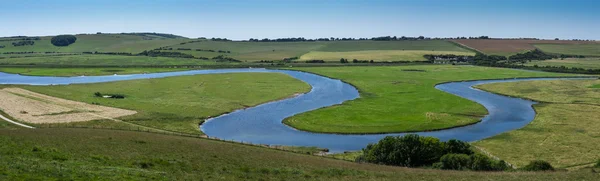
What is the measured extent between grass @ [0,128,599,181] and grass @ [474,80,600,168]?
55.0 feet

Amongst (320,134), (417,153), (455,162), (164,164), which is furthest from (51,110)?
(455,162)

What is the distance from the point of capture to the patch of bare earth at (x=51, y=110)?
65.2 metres

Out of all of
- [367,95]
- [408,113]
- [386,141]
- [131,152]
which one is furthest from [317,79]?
[131,152]

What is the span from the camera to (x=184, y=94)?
307 feet

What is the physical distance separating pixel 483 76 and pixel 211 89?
75.7 metres

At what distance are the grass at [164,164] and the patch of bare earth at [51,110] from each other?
27874 millimetres

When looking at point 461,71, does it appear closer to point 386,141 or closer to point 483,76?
point 483,76

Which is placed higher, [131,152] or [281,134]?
[131,152]

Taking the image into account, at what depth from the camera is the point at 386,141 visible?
4134cm

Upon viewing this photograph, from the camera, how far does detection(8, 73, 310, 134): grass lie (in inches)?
2702

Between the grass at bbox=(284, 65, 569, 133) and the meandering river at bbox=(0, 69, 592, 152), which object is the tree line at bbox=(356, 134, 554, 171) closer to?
the meandering river at bbox=(0, 69, 592, 152)

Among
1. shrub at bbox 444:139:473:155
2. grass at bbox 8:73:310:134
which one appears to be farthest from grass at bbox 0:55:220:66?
shrub at bbox 444:139:473:155

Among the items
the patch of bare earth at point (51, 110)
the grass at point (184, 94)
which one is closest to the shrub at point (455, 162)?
the grass at point (184, 94)

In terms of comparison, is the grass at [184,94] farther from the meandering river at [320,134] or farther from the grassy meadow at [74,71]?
the grassy meadow at [74,71]
